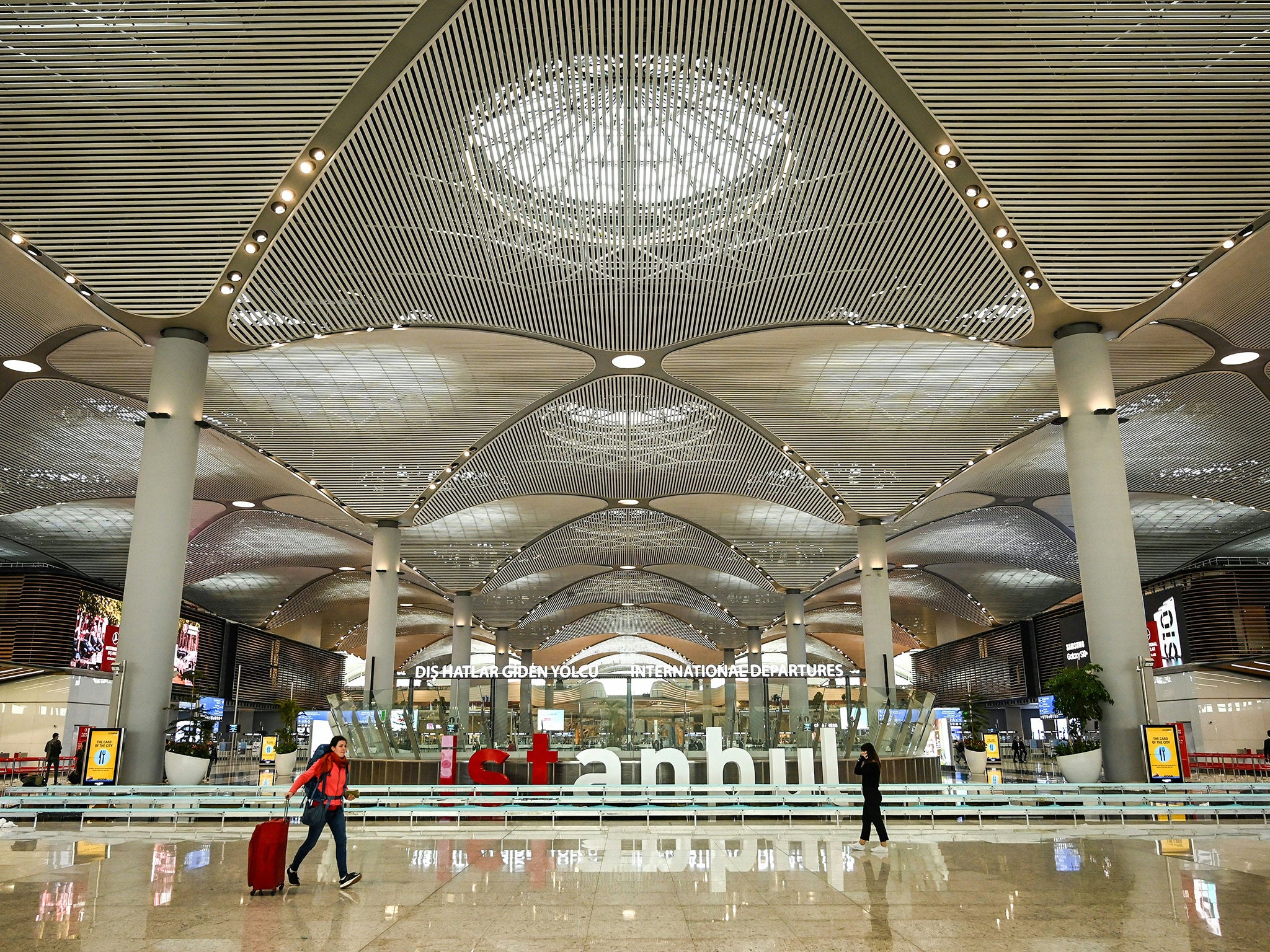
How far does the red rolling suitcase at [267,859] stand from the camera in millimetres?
7254

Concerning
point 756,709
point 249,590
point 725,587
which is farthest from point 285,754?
point 725,587

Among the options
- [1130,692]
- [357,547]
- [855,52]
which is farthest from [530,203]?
[357,547]

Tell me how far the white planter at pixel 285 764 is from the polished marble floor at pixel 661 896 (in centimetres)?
1527

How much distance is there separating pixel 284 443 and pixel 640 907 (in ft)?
64.3

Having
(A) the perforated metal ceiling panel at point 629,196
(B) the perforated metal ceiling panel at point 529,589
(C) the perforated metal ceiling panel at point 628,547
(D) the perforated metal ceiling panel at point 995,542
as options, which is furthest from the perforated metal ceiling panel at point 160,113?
(B) the perforated metal ceiling panel at point 529,589

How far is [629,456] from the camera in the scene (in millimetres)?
27156

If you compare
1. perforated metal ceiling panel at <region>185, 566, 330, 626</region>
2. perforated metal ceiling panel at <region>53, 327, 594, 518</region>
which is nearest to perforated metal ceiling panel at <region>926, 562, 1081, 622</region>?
perforated metal ceiling panel at <region>53, 327, 594, 518</region>

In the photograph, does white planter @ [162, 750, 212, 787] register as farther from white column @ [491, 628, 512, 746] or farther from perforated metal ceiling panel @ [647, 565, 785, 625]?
perforated metal ceiling panel @ [647, 565, 785, 625]

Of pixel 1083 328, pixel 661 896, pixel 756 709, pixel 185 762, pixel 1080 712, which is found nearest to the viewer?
pixel 661 896

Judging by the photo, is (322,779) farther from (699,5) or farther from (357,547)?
(357,547)

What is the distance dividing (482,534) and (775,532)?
10680 millimetres

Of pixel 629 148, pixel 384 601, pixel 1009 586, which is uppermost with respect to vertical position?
pixel 629 148

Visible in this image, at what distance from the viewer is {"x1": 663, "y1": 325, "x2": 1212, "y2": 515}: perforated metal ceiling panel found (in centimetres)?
1888

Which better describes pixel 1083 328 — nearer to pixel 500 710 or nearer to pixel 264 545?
pixel 500 710
